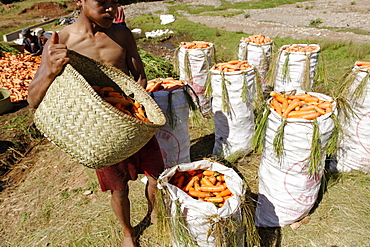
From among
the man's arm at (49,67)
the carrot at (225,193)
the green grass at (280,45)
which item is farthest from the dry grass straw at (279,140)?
the green grass at (280,45)

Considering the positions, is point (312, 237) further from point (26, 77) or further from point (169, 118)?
point (26, 77)

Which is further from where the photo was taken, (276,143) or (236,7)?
(236,7)

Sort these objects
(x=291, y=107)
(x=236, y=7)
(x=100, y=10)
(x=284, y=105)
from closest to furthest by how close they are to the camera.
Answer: (x=100, y=10)
(x=291, y=107)
(x=284, y=105)
(x=236, y=7)

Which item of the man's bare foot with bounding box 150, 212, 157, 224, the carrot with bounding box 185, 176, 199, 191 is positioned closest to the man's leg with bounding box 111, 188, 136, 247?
the man's bare foot with bounding box 150, 212, 157, 224

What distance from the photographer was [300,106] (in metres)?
2.70

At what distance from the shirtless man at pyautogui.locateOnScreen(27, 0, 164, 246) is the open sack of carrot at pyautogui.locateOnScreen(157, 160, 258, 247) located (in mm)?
346

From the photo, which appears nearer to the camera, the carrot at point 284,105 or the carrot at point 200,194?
the carrot at point 200,194

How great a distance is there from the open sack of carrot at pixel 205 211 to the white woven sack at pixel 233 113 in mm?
1346

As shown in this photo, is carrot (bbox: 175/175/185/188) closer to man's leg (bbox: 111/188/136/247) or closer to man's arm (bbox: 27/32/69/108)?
man's leg (bbox: 111/188/136/247)

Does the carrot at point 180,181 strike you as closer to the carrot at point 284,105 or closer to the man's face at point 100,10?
the carrot at point 284,105

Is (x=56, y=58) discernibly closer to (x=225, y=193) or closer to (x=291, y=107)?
(x=225, y=193)

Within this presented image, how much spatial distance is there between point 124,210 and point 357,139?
9.23 feet

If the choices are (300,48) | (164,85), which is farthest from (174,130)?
(300,48)

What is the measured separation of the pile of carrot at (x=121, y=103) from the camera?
7.05 ft
